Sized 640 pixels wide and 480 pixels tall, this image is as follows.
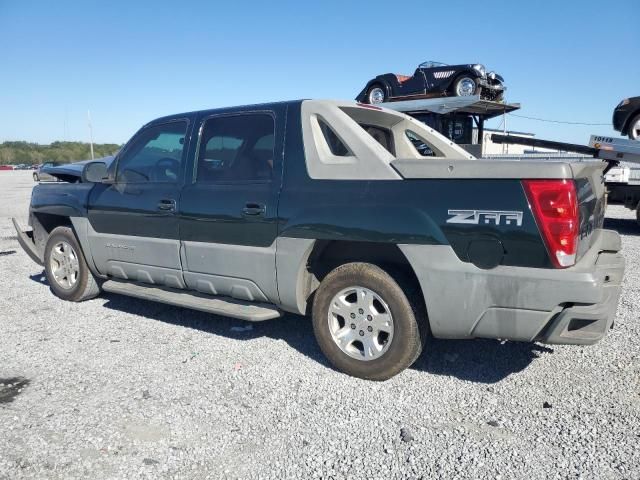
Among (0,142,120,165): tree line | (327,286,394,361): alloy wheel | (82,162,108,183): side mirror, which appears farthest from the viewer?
(0,142,120,165): tree line

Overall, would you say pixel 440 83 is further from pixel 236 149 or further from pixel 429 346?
pixel 429 346

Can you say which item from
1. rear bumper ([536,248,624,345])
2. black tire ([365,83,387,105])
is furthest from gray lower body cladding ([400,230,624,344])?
black tire ([365,83,387,105])

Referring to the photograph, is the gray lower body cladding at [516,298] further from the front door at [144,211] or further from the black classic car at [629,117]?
the black classic car at [629,117]

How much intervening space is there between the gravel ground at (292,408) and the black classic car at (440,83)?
9699mm

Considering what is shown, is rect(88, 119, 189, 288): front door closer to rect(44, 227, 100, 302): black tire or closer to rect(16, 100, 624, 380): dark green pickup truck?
rect(16, 100, 624, 380): dark green pickup truck

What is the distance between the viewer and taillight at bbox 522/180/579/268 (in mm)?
2748

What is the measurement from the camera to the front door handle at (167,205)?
4.22 meters

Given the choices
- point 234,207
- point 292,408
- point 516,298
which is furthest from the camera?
point 234,207

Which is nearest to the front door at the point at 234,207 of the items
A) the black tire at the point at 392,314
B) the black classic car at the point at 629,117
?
the black tire at the point at 392,314

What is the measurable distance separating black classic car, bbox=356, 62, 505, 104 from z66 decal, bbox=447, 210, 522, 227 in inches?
431

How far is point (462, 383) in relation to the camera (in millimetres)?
3426

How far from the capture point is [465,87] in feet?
42.9

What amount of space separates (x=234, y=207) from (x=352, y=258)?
0.96 metres

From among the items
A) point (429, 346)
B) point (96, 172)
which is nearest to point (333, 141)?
point (429, 346)
